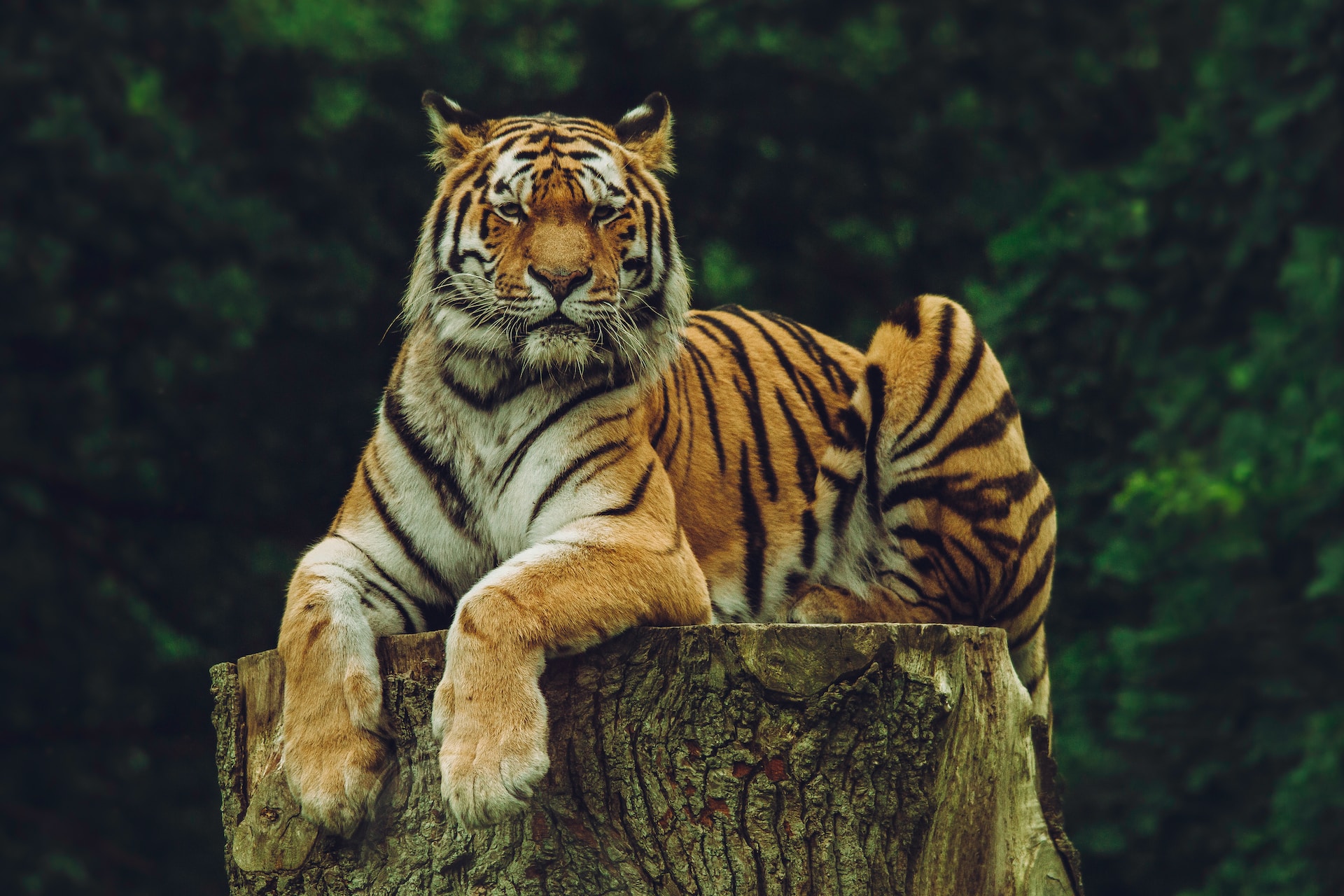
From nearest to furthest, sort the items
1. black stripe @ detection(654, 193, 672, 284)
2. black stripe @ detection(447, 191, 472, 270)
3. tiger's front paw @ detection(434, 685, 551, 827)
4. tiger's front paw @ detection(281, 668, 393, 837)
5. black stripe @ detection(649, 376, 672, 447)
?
tiger's front paw @ detection(434, 685, 551, 827) < tiger's front paw @ detection(281, 668, 393, 837) < black stripe @ detection(447, 191, 472, 270) < black stripe @ detection(654, 193, 672, 284) < black stripe @ detection(649, 376, 672, 447)

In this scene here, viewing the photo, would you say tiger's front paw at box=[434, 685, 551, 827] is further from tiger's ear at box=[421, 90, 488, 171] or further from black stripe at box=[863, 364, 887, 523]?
tiger's ear at box=[421, 90, 488, 171]

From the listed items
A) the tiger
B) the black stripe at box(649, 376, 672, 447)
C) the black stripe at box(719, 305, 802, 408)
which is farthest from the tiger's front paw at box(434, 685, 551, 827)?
the black stripe at box(719, 305, 802, 408)

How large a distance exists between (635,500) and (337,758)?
0.86 meters

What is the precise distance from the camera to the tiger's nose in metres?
2.92

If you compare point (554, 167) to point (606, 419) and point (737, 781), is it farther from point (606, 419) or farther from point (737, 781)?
point (737, 781)

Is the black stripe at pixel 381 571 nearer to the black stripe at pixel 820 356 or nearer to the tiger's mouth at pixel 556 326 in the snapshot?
the tiger's mouth at pixel 556 326

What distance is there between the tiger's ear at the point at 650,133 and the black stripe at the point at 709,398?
0.58 m

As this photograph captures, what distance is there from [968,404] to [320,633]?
5.60ft

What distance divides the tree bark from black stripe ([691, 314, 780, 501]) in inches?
44.6

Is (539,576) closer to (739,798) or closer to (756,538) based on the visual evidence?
(739,798)

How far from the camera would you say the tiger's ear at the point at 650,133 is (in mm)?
3418

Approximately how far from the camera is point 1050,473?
6.48 meters

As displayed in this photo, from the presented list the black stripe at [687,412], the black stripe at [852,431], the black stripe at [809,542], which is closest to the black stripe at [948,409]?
the black stripe at [852,431]

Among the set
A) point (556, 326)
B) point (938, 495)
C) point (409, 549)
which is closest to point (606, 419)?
point (556, 326)
